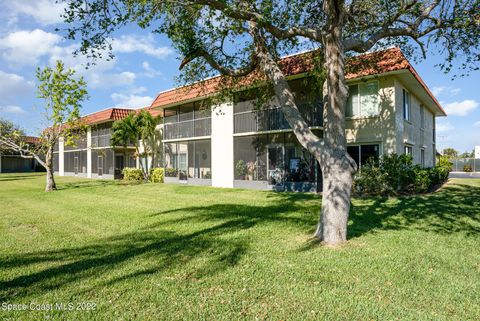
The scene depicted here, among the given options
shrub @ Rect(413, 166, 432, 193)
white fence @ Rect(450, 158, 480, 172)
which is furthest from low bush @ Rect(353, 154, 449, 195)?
white fence @ Rect(450, 158, 480, 172)

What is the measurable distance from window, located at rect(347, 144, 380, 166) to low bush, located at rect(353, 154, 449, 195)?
0.75 meters

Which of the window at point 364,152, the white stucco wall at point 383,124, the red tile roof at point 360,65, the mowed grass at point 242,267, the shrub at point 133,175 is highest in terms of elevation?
the red tile roof at point 360,65

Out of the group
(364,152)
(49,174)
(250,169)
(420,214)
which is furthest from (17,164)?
(420,214)

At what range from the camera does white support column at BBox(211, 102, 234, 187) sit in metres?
21.3

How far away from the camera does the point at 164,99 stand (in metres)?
26.4

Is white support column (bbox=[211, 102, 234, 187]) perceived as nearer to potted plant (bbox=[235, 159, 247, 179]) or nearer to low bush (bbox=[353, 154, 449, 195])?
potted plant (bbox=[235, 159, 247, 179])

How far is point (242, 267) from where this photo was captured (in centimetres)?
543

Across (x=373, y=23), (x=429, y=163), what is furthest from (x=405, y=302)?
(x=429, y=163)

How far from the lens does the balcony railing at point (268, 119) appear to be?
54.4 feet

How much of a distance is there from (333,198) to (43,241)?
20.9 ft

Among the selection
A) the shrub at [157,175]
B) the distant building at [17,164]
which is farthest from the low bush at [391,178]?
the distant building at [17,164]

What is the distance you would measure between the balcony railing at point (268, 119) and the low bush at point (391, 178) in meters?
3.40

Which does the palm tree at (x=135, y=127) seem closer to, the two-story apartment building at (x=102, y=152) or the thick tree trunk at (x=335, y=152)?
the two-story apartment building at (x=102, y=152)

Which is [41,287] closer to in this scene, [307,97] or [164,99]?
[307,97]
